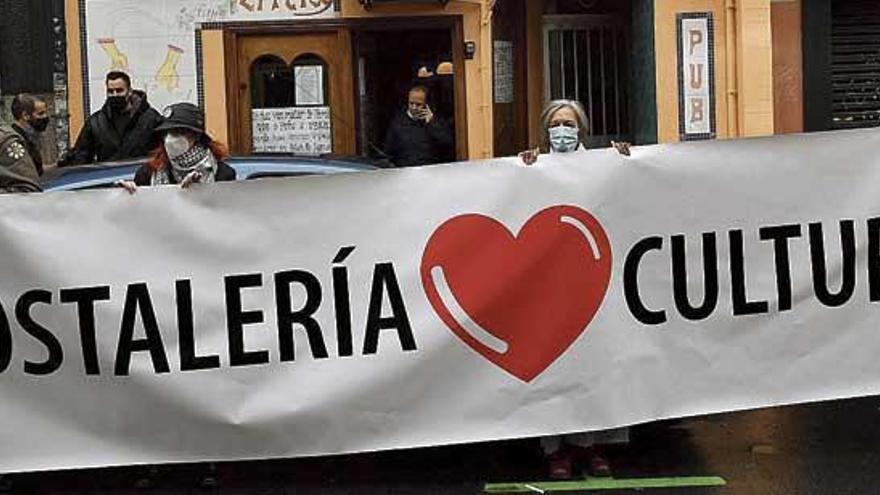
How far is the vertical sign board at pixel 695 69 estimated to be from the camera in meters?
12.8

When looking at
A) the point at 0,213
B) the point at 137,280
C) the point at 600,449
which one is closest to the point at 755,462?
the point at 600,449

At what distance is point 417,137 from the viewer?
1157cm

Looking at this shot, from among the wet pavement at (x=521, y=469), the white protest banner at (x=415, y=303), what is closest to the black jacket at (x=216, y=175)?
the white protest banner at (x=415, y=303)

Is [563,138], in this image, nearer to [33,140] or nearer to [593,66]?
[33,140]

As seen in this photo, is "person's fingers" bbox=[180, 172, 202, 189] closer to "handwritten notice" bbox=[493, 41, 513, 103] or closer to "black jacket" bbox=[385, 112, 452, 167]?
"black jacket" bbox=[385, 112, 452, 167]

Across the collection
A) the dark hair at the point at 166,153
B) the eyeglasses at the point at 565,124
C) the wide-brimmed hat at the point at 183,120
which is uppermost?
the wide-brimmed hat at the point at 183,120

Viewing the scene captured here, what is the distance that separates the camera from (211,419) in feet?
19.6

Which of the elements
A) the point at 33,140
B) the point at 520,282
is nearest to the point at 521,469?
the point at 520,282

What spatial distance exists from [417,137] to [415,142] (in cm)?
5

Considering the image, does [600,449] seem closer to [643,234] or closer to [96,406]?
[643,234]

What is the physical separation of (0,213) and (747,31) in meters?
8.29

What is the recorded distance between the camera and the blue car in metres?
7.41

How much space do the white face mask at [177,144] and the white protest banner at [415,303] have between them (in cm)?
49

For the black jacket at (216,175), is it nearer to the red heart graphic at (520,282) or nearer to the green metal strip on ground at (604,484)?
the red heart graphic at (520,282)
